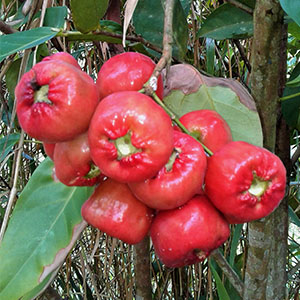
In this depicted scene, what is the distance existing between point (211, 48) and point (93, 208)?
0.59 metres

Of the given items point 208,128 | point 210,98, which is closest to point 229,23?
point 210,98

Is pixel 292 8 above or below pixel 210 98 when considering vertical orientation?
above

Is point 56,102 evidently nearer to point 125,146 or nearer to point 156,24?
point 125,146

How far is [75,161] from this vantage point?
1.33 ft

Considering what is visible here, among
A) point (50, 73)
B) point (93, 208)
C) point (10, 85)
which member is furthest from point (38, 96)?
point (10, 85)

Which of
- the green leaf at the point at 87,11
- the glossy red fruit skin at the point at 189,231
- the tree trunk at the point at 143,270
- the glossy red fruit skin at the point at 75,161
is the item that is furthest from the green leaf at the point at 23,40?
the tree trunk at the point at 143,270

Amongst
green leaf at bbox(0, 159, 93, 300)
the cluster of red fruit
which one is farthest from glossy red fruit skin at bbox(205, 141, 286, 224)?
green leaf at bbox(0, 159, 93, 300)

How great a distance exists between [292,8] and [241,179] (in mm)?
210

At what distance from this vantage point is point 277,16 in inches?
20.9

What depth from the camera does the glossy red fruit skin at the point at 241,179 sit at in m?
0.38

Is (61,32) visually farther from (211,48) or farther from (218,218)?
(211,48)

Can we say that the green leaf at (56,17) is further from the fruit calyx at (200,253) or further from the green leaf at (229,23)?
the fruit calyx at (200,253)

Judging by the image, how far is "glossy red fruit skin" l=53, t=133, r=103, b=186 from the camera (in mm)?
403

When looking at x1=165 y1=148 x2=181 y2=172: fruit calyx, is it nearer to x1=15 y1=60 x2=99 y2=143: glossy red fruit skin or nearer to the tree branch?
x1=15 y1=60 x2=99 y2=143: glossy red fruit skin
